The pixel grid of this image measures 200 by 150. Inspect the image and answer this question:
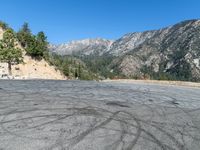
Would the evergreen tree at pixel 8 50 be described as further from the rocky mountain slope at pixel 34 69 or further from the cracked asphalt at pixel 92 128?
the cracked asphalt at pixel 92 128

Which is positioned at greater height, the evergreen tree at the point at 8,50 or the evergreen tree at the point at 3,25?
the evergreen tree at the point at 3,25

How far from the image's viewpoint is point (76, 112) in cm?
1327

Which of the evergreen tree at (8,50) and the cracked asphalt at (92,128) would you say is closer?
the cracked asphalt at (92,128)

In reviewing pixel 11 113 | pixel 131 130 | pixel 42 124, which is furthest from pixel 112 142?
pixel 11 113

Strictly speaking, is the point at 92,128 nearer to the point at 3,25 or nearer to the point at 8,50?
the point at 8,50

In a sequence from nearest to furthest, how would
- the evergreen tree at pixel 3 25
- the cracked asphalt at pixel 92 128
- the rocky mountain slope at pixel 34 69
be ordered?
the cracked asphalt at pixel 92 128 → the rocky mountain slope at pixel 34 69 → the evergreen tree at pixel 3 25

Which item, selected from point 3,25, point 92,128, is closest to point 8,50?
point 3,25

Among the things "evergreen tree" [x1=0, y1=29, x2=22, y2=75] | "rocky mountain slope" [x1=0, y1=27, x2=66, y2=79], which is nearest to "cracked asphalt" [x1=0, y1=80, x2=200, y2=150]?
"evergreen tree" [x1=0, y1=29, x2=22, y2=75]

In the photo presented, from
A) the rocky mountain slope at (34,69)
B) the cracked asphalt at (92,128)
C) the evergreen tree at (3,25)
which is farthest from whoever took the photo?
the evergreen tree at (3,25)

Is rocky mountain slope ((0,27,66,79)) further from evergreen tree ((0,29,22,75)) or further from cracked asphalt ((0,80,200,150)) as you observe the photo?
cracked asphalt ((0,80,200,150))

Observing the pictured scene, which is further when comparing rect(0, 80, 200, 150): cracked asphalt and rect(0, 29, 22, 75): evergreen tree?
rect(0, 29, 22, 75): evergreen tree

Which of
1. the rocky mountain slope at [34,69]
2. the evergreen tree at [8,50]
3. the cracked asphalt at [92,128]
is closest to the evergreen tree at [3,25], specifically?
the rocky mountain slope at [34,69]

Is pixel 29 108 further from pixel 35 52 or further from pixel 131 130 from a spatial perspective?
pixel 35 52

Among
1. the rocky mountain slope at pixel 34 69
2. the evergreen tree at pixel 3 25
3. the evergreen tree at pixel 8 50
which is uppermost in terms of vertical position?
the evergreen tree at pixel 3 25
